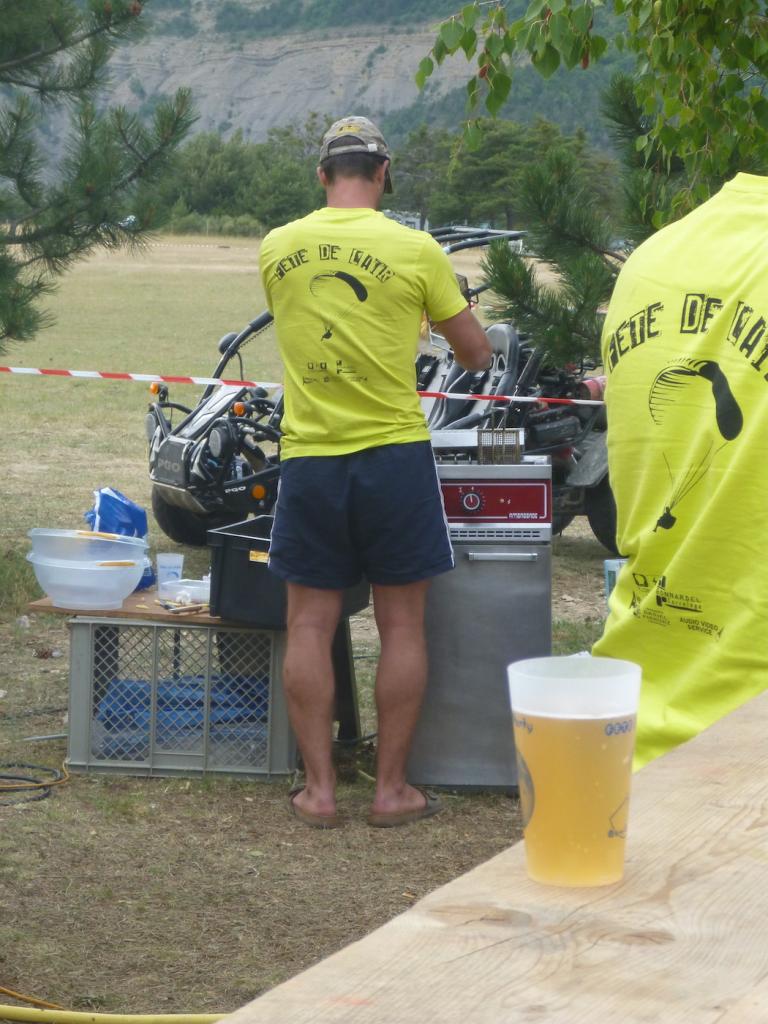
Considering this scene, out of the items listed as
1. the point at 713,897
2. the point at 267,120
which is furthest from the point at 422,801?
the point at 267,120

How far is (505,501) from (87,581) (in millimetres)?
1358

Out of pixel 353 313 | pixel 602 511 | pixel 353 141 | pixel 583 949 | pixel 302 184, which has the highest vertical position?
→ pixel 302 184

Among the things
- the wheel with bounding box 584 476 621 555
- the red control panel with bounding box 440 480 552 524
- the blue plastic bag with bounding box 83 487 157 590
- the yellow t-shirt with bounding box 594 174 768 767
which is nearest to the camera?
the yellow t-shirt with bounding box 594 174 768 767

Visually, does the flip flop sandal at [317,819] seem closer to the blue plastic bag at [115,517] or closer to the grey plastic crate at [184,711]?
the grey plastic crate at [184,711]

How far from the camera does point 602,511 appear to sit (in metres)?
8.07

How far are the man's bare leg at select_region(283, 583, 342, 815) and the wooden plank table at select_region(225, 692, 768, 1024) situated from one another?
2801mm

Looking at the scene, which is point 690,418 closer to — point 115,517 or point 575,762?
point 575,762

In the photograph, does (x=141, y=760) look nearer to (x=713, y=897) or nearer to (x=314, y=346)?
(x=314, y=346)

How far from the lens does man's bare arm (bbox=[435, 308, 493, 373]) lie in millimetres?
3982

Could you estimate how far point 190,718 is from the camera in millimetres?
4516

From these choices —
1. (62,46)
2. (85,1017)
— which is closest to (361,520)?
(85,1017)

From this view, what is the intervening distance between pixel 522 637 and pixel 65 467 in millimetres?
7738

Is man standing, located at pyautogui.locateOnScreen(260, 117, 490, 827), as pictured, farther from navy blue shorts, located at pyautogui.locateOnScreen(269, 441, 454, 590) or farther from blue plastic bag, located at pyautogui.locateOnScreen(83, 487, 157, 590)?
blue plastic bag, located at pyautogui.locateOnScreen(83, 487, 157, 590)

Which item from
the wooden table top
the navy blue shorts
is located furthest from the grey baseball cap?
the wooden table top
